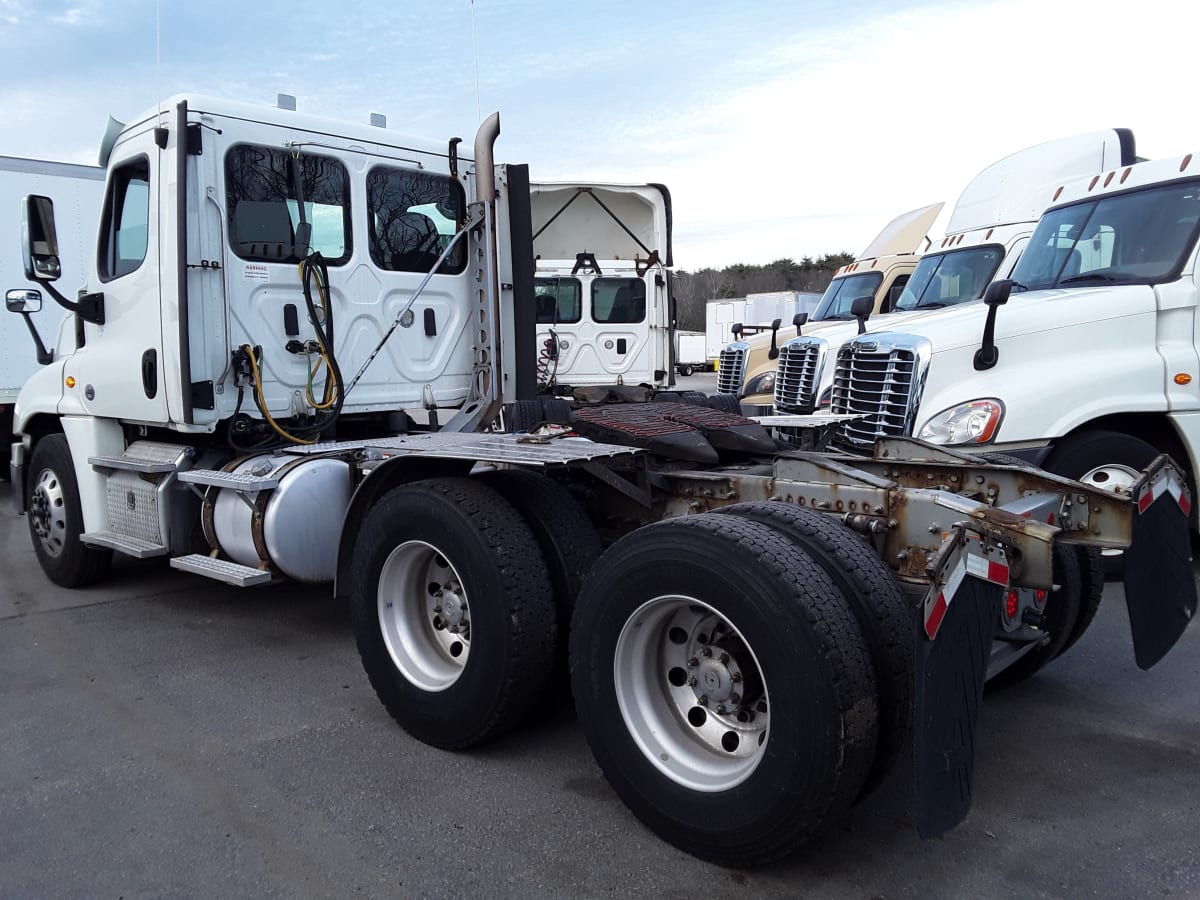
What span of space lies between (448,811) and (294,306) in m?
3.38

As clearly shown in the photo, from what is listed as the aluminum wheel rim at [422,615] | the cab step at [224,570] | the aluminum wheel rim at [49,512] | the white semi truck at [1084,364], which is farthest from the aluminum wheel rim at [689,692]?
the aluminum wheel rim at [49,512]

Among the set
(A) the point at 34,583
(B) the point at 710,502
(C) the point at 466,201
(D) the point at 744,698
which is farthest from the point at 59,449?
(D) the point at 744,698

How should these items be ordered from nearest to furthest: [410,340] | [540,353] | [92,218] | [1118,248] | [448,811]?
[448,811] → [410,340] → [1118,248] → [92,218] → [540,353]

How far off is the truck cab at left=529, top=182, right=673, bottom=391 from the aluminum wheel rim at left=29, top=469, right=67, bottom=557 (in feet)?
20.6

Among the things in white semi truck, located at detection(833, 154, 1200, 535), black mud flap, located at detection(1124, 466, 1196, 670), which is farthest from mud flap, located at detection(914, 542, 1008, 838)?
white semi truck, located at detection(833, 154, 1200, 535)

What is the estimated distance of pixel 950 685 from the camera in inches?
102

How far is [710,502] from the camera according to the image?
3943 millimetres

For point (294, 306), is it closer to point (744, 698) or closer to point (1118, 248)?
point (744, 698)

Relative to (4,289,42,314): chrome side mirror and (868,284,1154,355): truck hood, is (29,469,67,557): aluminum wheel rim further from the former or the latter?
(868,284,1154,355): truck hood

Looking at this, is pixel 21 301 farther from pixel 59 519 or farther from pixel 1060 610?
pixel 1060 610

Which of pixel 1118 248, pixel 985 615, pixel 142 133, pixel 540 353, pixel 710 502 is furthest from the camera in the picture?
pixel 540 353

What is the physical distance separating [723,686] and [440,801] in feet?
3.93

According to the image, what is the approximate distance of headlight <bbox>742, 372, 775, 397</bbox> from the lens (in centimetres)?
1264

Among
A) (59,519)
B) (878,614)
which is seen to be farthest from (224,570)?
(878,614)
